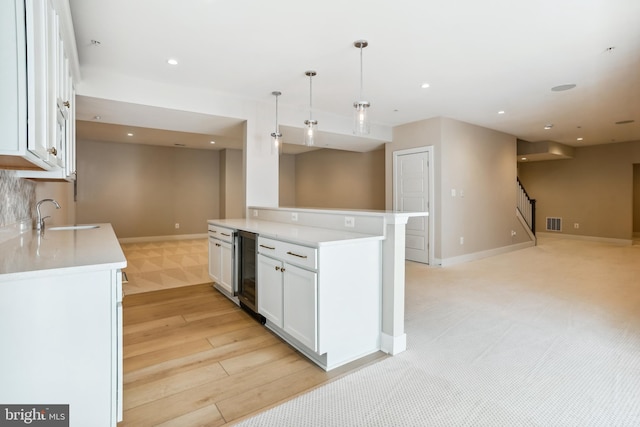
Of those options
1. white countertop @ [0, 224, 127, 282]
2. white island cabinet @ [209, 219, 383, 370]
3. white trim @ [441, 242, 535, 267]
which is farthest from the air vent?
white countertop @ [0, 224, 127, 282]

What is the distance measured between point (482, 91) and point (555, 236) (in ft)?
23.0

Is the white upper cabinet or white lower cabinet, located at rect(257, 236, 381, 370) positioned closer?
the white upper cabinet

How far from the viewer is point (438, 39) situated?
285 centimetres

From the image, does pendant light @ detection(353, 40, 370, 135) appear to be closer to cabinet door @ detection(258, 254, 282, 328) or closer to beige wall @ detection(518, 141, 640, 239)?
cabinet door @ detection(258, 254, 282, 328)

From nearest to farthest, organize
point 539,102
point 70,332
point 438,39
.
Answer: point 70,332
point 438,39
point 539,102

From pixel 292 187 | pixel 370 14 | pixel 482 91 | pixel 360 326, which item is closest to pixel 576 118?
pixel 482 91

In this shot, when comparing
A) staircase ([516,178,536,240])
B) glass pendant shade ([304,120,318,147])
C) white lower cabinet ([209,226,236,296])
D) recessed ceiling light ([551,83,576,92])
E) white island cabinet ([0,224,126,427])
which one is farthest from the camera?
staircase ([516,178,536,240])

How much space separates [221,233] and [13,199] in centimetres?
173

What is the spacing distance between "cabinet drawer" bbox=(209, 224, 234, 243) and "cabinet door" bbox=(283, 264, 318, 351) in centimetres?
124

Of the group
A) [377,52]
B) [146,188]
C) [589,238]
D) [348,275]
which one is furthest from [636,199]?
[146,188]

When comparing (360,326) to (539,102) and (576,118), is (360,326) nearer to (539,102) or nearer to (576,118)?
(539,102)

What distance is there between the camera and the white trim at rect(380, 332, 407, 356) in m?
2.36

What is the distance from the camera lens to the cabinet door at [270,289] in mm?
2514

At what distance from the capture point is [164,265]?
5434 millimetres
